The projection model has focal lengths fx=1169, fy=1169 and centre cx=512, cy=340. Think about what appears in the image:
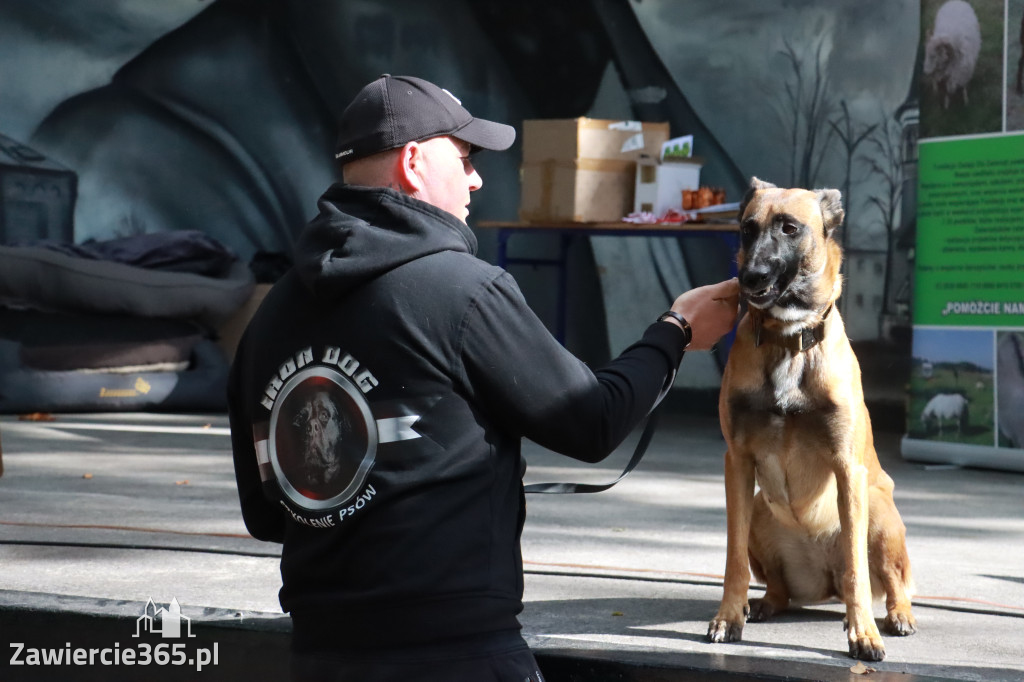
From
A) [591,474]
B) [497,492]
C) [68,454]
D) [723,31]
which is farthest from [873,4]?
[497,492]

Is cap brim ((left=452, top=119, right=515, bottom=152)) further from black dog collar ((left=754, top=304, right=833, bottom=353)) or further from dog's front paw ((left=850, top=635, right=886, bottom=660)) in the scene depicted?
dog's front paw ((left=850, top=635, right=886, bottom=660))

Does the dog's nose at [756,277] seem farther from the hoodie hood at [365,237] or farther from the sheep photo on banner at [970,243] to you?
the sheep photo on banner at [970,243]

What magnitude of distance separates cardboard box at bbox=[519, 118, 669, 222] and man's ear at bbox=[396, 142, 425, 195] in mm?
6607

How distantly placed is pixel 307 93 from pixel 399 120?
31.5 ft

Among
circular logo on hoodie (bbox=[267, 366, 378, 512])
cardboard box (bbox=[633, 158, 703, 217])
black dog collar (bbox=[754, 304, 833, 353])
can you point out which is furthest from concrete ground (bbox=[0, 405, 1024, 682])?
cardboard box (bbox=[633, 158, 703, 217])

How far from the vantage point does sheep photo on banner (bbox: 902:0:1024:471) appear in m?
7.06

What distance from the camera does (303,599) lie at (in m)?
2.22

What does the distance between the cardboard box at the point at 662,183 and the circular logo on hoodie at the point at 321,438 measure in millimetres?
6710

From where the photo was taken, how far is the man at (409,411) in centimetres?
210

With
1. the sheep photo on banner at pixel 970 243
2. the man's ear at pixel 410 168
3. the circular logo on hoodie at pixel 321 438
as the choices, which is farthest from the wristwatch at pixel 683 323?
the sheep photo on banner at pixel 970 243

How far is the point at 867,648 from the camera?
3.07 m

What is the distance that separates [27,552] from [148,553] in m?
0.43

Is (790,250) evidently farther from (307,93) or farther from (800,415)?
(307,93)

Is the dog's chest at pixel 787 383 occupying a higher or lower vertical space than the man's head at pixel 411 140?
lower
